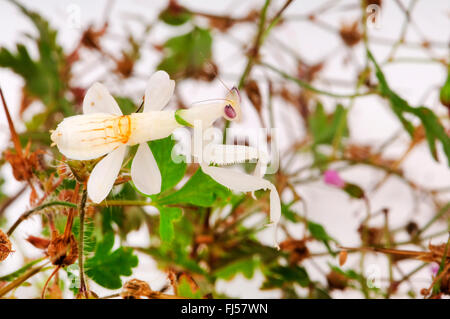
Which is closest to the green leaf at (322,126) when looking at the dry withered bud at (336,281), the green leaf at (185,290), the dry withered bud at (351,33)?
the dry withered bud at (351,33)

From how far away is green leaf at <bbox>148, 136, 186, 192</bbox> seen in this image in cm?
Answer: 25

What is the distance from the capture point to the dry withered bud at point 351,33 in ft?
2.03

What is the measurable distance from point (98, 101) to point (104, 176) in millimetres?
38

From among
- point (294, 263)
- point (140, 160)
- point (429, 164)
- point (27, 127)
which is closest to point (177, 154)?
point (140, 160)

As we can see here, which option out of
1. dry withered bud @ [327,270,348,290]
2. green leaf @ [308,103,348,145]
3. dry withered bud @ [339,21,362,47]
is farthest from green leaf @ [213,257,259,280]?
dry withered bud @ [339,21,362,47]

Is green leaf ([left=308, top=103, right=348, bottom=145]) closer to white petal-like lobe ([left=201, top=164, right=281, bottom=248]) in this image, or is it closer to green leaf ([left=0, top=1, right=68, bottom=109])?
green leaf ([left=0, top=1, right=68, bottom=109])

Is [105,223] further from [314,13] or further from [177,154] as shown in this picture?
[314,13]

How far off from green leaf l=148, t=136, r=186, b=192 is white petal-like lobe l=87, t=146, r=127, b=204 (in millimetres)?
43

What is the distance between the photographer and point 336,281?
1.28 ft

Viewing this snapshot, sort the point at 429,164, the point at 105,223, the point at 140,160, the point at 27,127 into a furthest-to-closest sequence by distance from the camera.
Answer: the point at 429,164
the point at 27,127
the point at 105,223
the point at 140,160

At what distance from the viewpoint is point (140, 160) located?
0.69ft

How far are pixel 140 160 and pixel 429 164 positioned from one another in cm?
66
